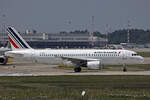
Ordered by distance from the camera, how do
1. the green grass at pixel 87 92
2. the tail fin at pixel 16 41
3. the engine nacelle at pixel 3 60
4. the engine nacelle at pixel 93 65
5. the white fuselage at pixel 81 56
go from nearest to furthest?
the green grass at pixel 87 92
the engine nacelle at pixel 93 65
the white fuselage at pixel 81 56
the tail fin at pixel 16 41
the engine nacelle at pixel 3 60

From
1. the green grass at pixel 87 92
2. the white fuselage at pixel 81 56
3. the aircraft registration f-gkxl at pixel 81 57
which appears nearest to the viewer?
the green grass at pixel 87 92

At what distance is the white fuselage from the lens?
61469 mm

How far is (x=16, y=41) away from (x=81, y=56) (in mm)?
10560

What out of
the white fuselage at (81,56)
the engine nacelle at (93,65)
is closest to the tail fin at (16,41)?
the white fuselage at (81,56)

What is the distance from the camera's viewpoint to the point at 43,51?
6338cm

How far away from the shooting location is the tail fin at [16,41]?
212ft

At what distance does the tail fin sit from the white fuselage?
1310 millimetres

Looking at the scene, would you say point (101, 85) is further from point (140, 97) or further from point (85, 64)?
point (85, 64)

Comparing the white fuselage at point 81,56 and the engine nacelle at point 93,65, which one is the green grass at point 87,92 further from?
the white fuselage at point 81,56

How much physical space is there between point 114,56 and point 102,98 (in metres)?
31.9

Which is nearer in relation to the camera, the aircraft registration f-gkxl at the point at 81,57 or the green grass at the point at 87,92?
the green grass at the point at 87,92

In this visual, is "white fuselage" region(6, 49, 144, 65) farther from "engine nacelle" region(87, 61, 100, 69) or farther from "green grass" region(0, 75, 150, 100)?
"green grass" region(0, 75, 150, 100)

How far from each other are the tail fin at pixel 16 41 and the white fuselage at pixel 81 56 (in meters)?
1.31

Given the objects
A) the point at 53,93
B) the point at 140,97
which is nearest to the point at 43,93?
the point at 53,93
